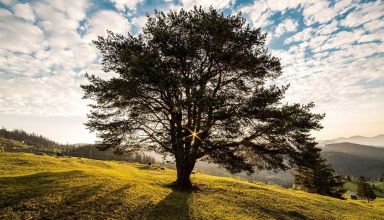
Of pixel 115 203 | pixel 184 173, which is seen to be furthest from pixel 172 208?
pixel 184 173

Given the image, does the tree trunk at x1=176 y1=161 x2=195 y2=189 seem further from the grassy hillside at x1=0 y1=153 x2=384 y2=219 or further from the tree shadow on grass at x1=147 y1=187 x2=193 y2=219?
the tree shadow on grass at x1=147 y1=187 x2=193 y2=219

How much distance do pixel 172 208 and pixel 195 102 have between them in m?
7.16

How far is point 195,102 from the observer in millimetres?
19125

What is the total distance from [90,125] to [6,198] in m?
8.59

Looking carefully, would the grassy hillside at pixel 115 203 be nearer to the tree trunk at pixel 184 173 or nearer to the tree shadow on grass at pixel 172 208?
the tree shadow on grass at pixel 172 208

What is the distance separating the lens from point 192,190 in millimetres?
25031

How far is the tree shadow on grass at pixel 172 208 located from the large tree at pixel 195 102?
11.6 ft

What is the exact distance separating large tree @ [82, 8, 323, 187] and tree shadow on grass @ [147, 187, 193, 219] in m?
3.53

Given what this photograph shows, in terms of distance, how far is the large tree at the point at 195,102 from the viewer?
2095 centimetres

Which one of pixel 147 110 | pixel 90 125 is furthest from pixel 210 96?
pixel 90 125

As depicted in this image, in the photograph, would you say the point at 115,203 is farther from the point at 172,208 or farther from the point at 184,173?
the point at 184,173

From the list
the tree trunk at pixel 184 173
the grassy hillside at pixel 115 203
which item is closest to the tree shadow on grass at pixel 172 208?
the grassy hillside at pixel 115 203

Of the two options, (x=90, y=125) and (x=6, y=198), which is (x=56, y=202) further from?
(x=90, y=125)

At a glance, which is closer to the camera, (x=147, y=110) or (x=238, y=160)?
(x=238, y=160)
